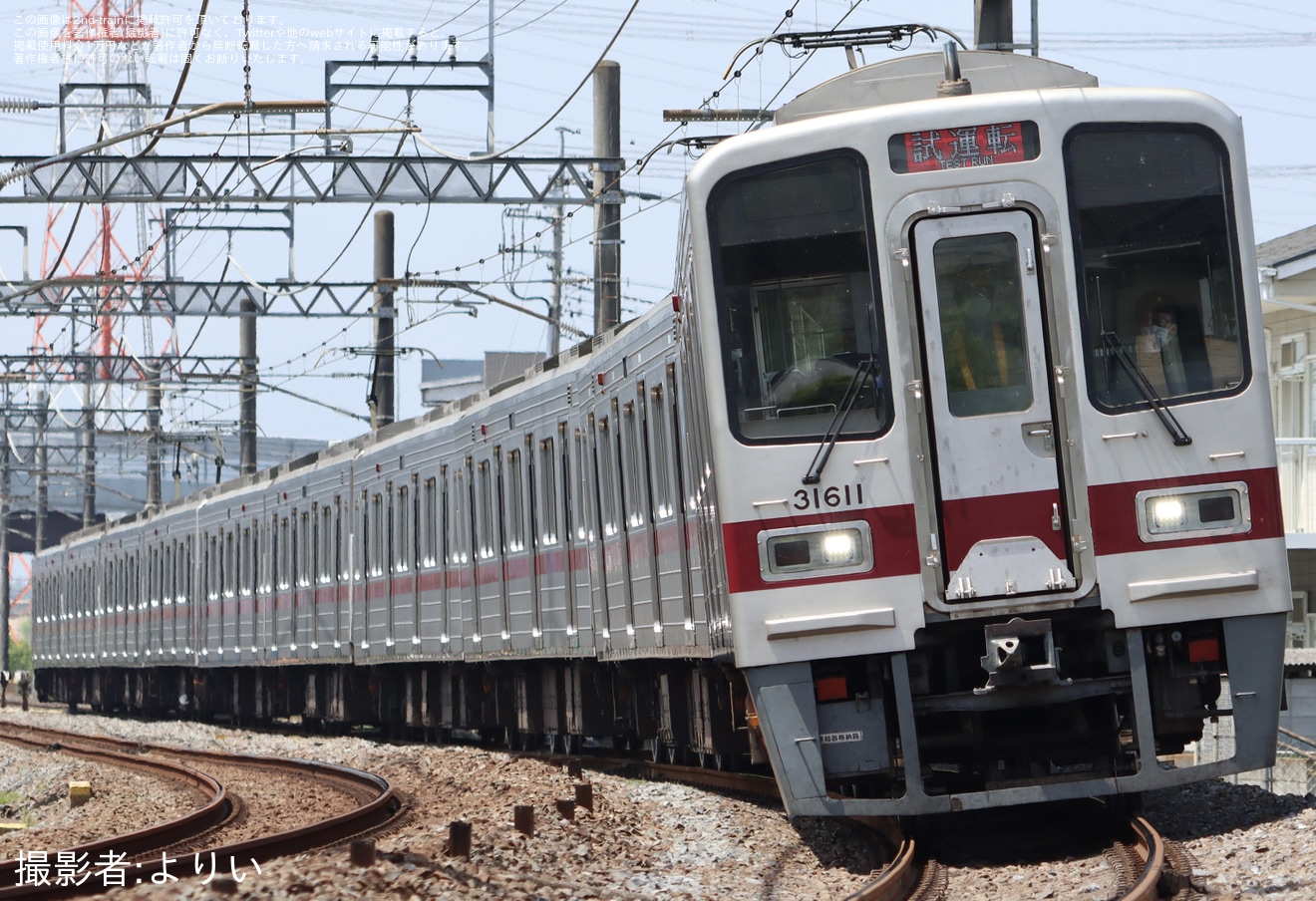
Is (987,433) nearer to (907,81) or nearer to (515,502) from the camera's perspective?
(907,81)

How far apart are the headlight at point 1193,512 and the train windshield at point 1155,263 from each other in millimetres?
386

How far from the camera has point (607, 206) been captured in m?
20.6

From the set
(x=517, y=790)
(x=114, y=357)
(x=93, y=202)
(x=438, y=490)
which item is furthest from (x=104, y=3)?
(x=517, y=790)

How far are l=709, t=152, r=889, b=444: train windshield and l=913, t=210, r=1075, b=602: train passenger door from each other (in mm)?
277

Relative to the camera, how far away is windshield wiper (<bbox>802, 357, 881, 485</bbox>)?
8.04 meters

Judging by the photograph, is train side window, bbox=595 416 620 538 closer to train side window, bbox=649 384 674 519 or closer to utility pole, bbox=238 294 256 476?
train side window, bbox=649 384 674 519

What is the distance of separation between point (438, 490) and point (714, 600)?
9.90 metres

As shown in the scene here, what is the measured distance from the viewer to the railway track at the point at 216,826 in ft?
30.1

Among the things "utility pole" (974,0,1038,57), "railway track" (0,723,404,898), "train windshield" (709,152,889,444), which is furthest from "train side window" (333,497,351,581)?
"train windshield" (709,152,889,444)

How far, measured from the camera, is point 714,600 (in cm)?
959

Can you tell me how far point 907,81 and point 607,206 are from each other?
12.0m

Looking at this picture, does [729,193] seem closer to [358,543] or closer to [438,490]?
[438,490]

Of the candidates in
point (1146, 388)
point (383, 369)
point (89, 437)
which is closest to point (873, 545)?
point (1146, 388)

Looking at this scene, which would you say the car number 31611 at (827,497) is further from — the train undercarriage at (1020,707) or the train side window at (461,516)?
the train side window at (461,516)
